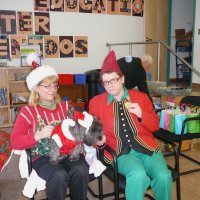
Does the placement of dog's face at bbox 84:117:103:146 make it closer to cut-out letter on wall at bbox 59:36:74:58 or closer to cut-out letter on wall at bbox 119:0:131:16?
cut-out letter on wall at bbox 59:36:74:58

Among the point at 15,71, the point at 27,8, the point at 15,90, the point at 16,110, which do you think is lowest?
the point at 16,110

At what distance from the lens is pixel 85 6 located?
5.29 meters

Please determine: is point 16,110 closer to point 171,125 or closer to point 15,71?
point 15,71

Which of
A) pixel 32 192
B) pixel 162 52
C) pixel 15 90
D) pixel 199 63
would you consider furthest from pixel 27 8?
pixel 32 192

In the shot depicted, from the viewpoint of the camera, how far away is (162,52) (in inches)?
241

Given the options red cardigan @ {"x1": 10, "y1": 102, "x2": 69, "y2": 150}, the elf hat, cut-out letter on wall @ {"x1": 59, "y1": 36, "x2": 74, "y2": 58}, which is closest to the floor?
red cardigan @ {"x1": 10, "y1": 102, "x2": 69, "y2": 150}

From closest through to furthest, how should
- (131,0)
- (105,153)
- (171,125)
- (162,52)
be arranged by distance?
(105,153), (171,125), (131,0), (162,52)

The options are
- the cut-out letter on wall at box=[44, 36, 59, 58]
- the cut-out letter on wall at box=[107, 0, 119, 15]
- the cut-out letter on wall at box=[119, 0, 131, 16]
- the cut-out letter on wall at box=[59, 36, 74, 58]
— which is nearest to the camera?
the cut-out letter on wall at box=[44, 36, 59, 58]

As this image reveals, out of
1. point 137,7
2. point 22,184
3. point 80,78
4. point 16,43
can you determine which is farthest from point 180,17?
point 22,184

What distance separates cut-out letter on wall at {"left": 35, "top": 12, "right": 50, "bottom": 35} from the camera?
4945 mm

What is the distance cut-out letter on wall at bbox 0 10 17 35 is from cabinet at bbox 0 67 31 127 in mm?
681

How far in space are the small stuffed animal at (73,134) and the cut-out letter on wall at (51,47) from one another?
3.62 metres

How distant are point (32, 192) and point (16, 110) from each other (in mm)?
3192

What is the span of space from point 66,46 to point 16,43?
2.97ft
